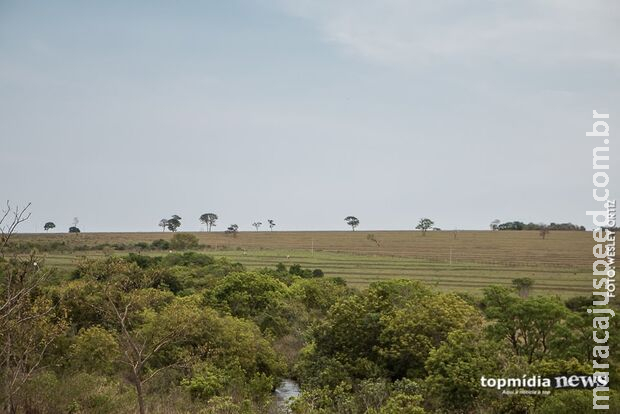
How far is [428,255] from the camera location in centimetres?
12000

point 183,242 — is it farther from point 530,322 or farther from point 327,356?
point 530,322

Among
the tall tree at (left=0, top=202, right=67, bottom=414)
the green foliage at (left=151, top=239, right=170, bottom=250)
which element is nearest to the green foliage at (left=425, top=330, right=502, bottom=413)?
the tall tree at (left=0, top=202, right=67, bottom=414)

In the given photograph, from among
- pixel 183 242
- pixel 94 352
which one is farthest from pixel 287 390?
pixel 183 242

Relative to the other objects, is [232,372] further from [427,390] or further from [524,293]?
[524,293]

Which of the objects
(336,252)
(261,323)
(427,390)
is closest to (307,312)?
(261,323)

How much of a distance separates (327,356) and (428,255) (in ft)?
293

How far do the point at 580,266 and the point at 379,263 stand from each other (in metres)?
30.9

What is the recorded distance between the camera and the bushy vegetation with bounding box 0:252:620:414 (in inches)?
835

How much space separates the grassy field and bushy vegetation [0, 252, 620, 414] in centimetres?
3700

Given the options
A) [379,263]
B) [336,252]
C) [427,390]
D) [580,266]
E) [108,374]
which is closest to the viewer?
[427,390]

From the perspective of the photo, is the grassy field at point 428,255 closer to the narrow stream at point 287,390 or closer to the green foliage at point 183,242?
the green foliage at point 183,242

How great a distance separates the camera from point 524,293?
65438 millimetres

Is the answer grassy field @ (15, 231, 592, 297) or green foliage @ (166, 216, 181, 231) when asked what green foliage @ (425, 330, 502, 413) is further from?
green foliage @ (166, 216, 181, 231)

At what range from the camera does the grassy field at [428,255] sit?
272 feet
